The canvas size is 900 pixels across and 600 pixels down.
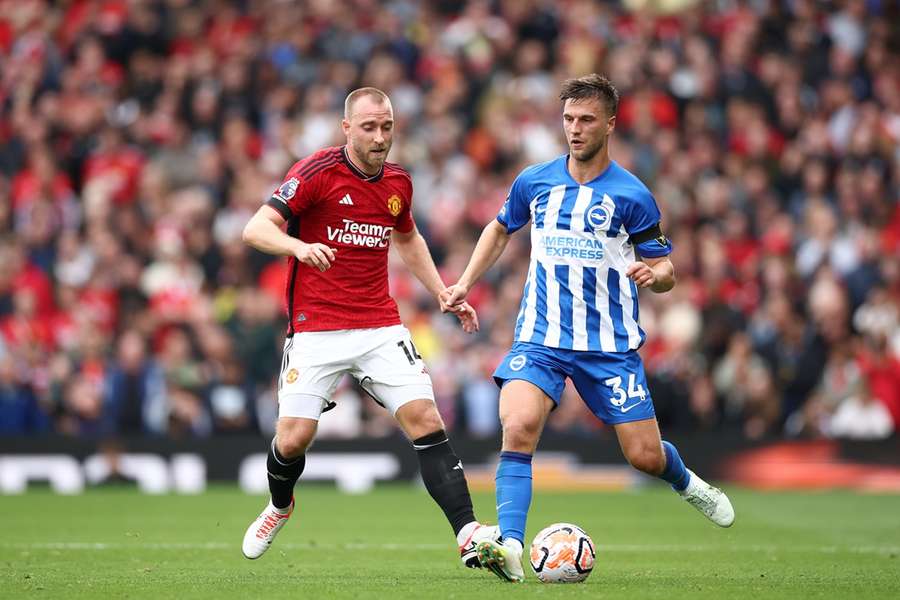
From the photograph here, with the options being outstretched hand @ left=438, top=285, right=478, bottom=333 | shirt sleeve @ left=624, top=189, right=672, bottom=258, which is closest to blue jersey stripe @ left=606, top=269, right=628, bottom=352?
shirt sleeve @ left=624, top=189, right=672, bottom=258

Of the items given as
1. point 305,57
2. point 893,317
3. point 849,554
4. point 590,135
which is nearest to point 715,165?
point 893,317

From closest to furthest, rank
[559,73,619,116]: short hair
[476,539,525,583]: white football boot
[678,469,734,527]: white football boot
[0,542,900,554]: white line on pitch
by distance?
[476,539,525,583]: white football boot → [559,73,619,116]: short hair → [678,469,734,527]: white football boot → [0,542,900,554]: white line on pitch

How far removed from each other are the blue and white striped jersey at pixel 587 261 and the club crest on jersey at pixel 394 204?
89cm

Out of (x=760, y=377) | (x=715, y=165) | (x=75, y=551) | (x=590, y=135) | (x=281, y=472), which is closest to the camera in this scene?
(x=590, y=135)

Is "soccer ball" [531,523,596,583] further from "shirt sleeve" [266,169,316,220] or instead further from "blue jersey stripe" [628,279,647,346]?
"shirt sleeve" [266,169,316,220]

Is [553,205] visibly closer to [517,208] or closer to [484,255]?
[517,208]

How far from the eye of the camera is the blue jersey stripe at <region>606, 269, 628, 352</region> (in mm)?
8406

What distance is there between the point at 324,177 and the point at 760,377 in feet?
30.1

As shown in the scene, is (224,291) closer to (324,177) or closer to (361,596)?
(324,177)

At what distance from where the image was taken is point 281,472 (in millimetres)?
8859

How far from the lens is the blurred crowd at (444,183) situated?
55.0 feet

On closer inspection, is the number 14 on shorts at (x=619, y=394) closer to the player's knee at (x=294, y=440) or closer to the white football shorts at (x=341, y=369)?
the white football shorts at (x=341, y=369)

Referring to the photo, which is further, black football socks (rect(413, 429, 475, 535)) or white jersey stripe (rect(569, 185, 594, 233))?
black football socks (rect(413, 429, 475, 535))

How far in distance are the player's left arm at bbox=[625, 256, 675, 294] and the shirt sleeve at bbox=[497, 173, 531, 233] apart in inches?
29.4
